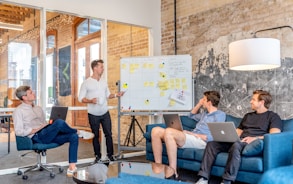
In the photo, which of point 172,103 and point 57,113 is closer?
point 57,113

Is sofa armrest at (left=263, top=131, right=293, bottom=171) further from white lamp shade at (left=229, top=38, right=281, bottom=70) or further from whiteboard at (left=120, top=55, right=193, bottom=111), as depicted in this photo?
whiteboard at (left=120, top=55, right=193, bottom=111)

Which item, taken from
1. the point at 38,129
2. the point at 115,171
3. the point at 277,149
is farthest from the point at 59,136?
the point at 277,149

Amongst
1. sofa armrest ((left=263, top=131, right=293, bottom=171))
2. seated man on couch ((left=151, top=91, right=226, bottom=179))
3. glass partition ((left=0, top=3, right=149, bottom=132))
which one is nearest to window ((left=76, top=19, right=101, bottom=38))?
glass partition ((left=0, top=3, right=149, bottom=132))

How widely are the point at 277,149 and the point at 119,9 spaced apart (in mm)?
3788

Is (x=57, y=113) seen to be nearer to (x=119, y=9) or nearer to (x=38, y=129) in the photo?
(x=38, y=129)

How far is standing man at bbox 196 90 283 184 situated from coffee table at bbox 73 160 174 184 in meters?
0.65

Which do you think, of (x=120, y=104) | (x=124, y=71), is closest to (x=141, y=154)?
(x=120, y=104)

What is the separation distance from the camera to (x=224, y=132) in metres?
3.55

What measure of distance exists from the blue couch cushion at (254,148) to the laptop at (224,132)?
173mm

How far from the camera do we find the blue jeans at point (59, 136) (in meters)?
4.06

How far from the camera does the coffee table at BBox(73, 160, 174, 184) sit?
2.67m

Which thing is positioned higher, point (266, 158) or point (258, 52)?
point (258, 52)

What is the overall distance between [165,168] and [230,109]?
225cm

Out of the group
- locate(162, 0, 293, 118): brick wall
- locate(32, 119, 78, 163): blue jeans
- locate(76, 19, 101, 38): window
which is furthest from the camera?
locate(76, 19, 101, 38): window
